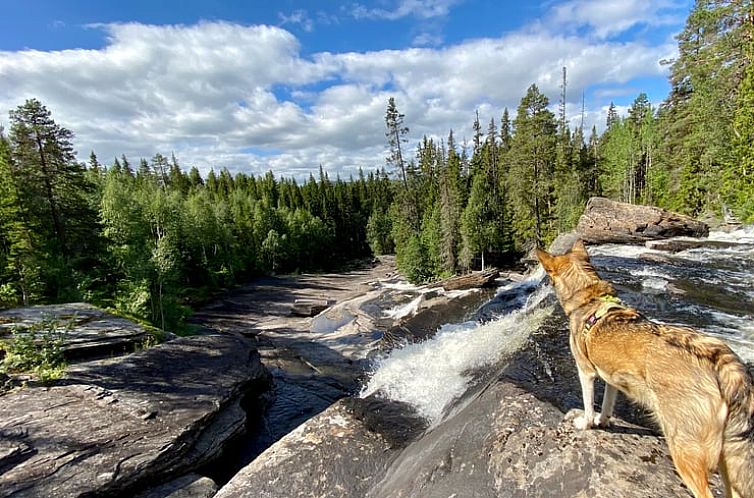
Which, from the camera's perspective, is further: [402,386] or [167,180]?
[167,180]

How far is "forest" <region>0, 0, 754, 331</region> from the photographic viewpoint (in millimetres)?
21047

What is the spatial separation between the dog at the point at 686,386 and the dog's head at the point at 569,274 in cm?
43

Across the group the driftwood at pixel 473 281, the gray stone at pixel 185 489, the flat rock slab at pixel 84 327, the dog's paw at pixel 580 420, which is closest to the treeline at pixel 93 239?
the flat rock slab at pixel 84 327

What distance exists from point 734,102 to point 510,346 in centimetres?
2724

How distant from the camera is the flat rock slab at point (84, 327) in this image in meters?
11.6

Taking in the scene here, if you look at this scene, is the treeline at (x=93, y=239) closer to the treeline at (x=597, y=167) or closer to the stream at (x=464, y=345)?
the stream at (x=464, y=345)

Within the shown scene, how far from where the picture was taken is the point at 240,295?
48.2 m

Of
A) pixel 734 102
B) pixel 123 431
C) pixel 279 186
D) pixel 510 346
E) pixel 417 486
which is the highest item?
pixel 279 186

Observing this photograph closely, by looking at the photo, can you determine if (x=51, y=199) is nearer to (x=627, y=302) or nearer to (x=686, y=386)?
(x=686, y=386)

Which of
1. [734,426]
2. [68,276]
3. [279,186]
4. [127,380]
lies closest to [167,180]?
[279,186]

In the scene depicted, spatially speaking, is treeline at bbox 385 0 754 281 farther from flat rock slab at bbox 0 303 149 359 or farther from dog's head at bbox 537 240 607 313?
flat rock slab at bbox 0 303 149 359

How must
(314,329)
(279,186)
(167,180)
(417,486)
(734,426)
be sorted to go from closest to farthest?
(734,426) → (417,486) → (314,329) → (167,180) → (279,186)

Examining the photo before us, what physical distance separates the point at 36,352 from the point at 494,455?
46.2 feet

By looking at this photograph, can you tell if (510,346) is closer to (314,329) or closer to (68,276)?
(314,329)
